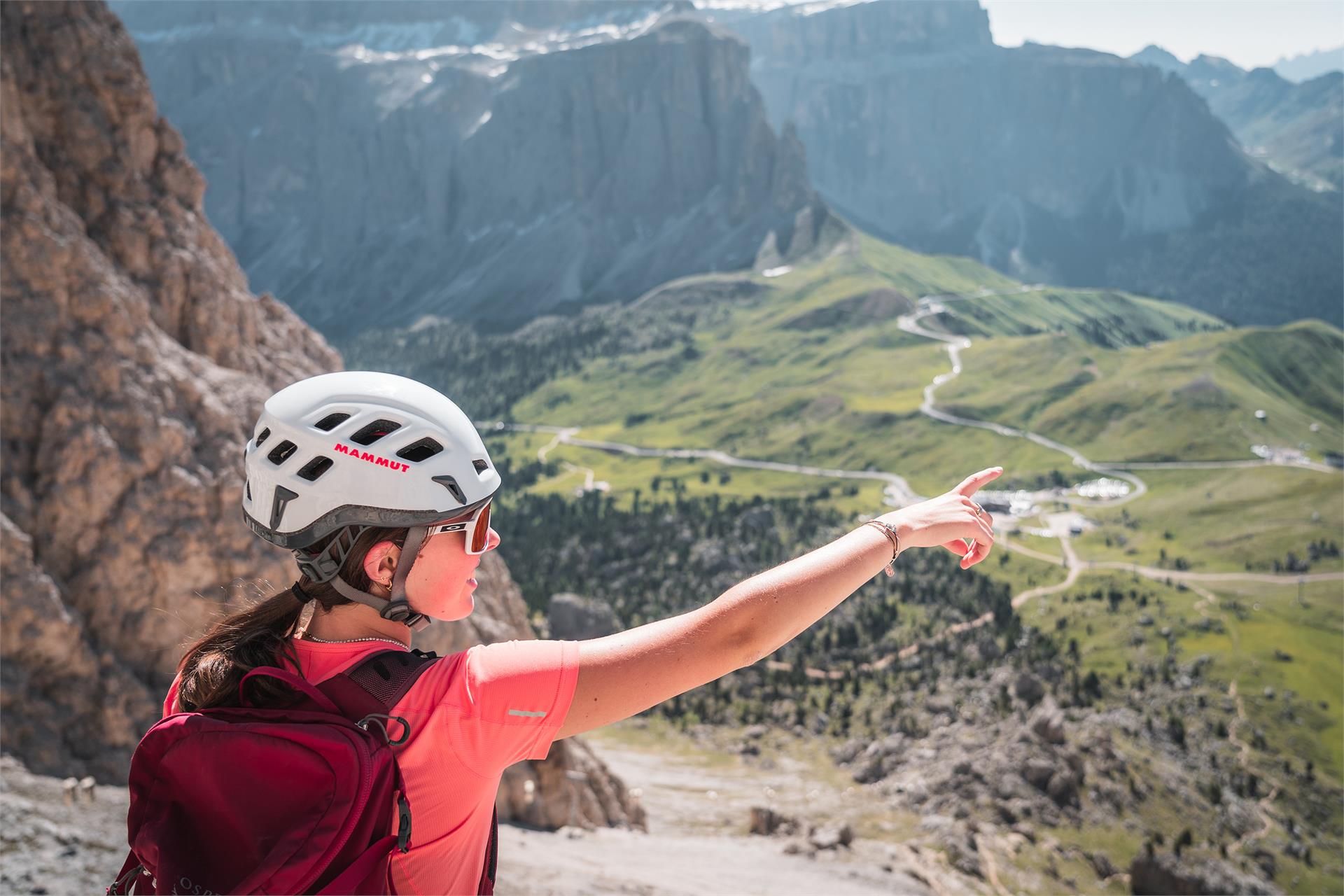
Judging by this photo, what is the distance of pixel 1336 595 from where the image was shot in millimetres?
127688

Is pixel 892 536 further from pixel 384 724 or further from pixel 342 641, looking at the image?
pixel 342 641

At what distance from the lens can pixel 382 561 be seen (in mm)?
5484

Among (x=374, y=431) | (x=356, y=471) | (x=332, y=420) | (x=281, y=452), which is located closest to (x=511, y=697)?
(x=356, y=471)

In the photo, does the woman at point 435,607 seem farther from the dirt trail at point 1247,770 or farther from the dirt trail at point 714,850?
the dirt trail at point 1247,770

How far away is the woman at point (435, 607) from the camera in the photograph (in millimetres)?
4797

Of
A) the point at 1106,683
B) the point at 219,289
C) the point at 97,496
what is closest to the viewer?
the point at 97,496

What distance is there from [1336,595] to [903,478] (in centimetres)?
7507

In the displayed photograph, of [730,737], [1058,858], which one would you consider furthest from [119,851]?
[730,737]

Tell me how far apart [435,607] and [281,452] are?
129 centimetres

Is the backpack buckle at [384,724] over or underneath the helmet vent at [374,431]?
underneath

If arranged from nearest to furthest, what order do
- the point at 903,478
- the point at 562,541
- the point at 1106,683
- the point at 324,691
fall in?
1. the point at 324,691
2. the point at 1106,683
3. the point at 562,541
4. the point at 903,478

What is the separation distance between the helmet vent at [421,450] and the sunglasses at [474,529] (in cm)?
40

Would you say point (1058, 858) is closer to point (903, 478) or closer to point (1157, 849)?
point (1157, 849)

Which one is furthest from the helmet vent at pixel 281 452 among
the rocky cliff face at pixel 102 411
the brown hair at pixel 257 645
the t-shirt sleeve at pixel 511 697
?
the rocky cliff face at pixel 102 411
